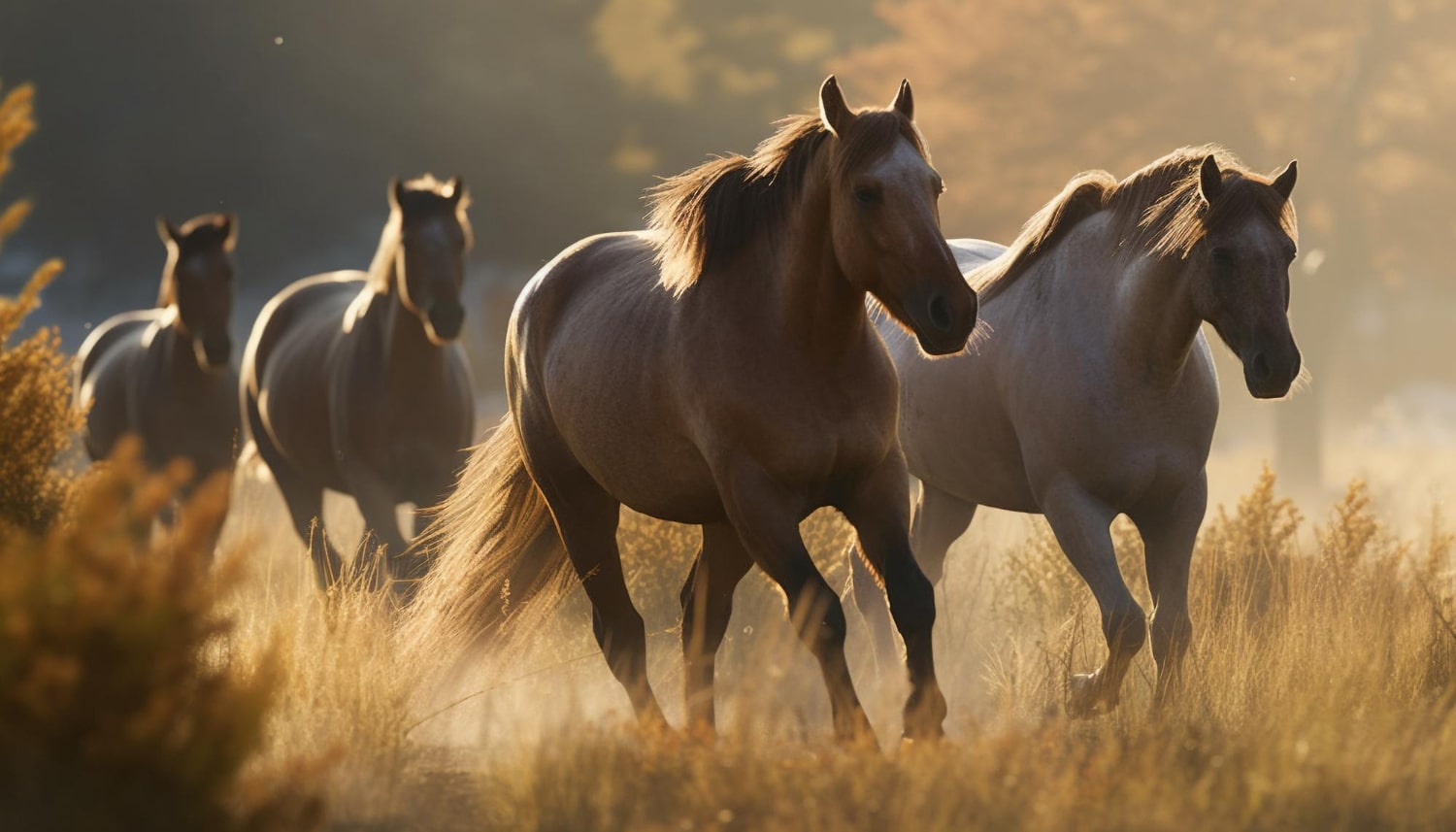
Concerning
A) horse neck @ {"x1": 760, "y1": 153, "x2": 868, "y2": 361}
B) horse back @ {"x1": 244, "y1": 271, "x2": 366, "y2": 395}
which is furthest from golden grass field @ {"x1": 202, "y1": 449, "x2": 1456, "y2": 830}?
horse back @ {"x1": 244, "y1": 271, "x2": 366, "y2": 395}

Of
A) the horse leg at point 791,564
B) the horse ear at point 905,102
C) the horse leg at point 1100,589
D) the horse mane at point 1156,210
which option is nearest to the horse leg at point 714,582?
the horse leg at point 791,564

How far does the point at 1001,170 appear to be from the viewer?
848 inches

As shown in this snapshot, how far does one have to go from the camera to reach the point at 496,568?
5770mm

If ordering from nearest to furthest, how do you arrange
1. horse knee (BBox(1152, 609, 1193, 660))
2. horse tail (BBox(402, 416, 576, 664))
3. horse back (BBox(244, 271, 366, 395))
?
horse knee (BBox(1152, 609, 1193, 660)) < horse tail (BBox(402, 416, 576, 664)) < horse back (BBox(244, 271, 366, 395))

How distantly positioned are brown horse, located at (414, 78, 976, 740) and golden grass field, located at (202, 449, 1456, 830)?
0.83 feet

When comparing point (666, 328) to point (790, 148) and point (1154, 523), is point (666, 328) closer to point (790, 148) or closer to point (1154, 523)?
point (790, 148)

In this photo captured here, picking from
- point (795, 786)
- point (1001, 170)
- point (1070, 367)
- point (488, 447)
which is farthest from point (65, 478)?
point (1001, 170)

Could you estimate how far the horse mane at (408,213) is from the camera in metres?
8.04

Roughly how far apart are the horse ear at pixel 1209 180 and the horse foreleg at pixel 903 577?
155 cm

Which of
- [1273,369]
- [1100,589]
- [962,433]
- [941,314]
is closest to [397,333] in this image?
[962,433]

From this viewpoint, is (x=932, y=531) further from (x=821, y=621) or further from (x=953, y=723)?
(x=821, y=621)

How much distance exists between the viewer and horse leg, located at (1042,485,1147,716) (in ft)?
17.1

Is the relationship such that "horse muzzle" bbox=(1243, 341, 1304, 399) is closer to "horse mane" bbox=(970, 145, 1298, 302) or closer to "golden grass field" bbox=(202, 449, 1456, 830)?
"horse mane" bbox=(970, 145, 1298, 302)

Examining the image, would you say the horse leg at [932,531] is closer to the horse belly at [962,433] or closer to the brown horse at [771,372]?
the horse belly at [962,433]
